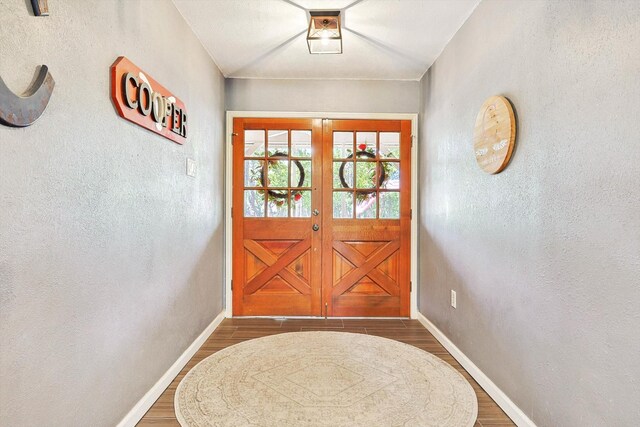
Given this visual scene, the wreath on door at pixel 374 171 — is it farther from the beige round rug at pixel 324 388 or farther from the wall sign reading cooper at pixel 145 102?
the wall sign reading cooper at pixel 145 102

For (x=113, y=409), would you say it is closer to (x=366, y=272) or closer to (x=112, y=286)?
(x=112, y=286)

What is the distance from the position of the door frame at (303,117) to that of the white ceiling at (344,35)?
1.16 ft

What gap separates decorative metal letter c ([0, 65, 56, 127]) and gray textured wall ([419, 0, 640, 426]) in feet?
6.08

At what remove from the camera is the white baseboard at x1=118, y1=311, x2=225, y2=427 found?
1657mm

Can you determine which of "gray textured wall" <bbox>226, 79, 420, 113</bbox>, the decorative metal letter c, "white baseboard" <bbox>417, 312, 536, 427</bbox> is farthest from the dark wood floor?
"gray textured wall" <bbox>226, 79, 420, 113</bbox>

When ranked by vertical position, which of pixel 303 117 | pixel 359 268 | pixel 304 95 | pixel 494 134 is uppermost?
pixel 304 95

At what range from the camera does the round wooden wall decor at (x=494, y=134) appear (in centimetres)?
174

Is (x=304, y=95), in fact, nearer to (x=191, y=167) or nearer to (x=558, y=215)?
(x=191, y=167)

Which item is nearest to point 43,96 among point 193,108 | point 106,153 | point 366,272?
point 106,153

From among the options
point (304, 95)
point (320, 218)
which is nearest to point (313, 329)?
point (320, 218)

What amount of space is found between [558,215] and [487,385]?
3.62ft

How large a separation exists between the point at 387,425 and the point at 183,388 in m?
1.15

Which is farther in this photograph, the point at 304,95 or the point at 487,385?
the point at 304,95

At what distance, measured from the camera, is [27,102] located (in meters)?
1.05
